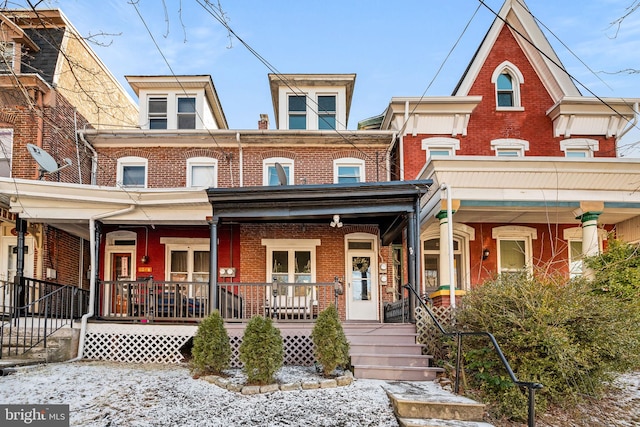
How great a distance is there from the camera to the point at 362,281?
13.3 m

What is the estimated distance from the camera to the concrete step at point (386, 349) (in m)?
8.80

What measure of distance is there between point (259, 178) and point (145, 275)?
399 centimetres

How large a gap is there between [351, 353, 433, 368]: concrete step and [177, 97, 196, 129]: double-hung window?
29.4ft

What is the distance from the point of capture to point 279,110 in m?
14.6

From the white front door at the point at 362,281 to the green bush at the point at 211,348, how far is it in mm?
5549

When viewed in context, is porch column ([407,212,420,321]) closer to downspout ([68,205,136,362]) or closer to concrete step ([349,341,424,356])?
concrete step ([349,341,424,356])

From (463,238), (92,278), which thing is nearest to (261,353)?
(92,278)

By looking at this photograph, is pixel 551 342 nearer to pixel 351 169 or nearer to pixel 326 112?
pixel 351 169

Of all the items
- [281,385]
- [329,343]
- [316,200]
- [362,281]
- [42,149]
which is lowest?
[281,385]

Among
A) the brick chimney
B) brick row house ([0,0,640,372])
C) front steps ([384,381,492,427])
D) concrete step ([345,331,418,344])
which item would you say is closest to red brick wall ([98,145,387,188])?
brick row house ([0,0,640,372])

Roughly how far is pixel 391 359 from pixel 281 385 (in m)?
2.18

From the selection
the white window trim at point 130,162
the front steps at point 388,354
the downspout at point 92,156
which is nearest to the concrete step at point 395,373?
the front steps at point 388,354

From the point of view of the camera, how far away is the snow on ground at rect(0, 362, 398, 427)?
6.01 metres

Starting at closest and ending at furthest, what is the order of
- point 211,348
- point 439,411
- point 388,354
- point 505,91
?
point 439,411, point 211,348, point 388,354, point 505,91
